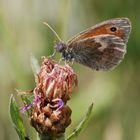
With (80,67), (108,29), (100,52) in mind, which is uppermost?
(108,29)

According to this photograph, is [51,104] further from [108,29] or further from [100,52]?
[100,52]

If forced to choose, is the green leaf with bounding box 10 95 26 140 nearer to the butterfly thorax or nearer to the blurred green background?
the butterfly thorax

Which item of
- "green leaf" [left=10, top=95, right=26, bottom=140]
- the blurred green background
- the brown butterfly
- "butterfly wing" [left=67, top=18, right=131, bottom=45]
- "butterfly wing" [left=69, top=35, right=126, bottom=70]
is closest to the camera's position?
"green leaf" [left=10, top=95, right=26, bottom=140]

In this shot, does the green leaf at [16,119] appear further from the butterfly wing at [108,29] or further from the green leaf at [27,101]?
the butterfly wing at [108,29]

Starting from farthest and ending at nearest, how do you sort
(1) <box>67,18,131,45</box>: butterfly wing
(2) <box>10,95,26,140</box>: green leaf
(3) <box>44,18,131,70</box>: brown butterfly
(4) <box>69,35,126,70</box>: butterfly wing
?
(4) <box>69,35,126,70</box>: butterfly wing, (3) <box>44,18,131,70</box>: brown butterfly, (1) <box>67,18,131,45</box>: butterfly wing, (2) <box>10,95,26,140</box>: green leaf

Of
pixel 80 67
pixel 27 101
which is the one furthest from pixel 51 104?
pixel 80 67

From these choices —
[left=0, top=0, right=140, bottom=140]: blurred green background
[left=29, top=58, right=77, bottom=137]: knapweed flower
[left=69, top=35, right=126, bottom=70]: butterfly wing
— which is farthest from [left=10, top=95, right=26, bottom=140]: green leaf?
[left=0, top=0, right=140, bottom=140]: blurred green background

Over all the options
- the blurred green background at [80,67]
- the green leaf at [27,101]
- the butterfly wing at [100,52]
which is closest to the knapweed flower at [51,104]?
the green leaf at [27,101]
